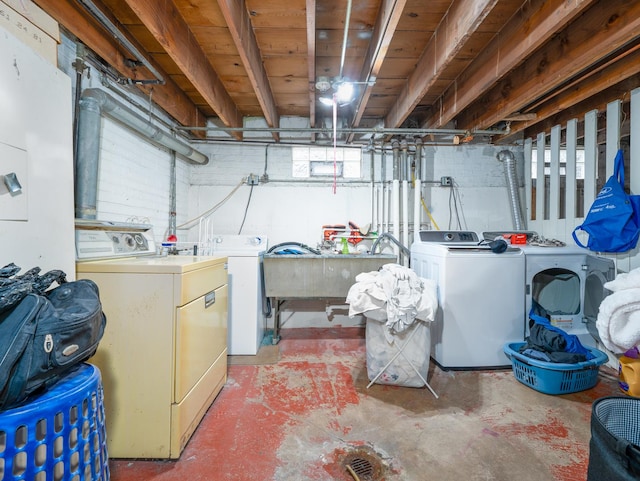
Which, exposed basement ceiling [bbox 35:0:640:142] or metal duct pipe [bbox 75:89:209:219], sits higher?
exposed basement ceiling [bbox 35:0:640:142]

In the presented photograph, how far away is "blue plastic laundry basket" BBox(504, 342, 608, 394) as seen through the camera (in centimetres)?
201

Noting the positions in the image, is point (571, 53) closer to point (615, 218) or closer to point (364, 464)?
point (615, 218)

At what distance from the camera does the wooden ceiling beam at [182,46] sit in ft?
4.89

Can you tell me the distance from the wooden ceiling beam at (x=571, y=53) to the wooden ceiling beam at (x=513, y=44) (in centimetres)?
11

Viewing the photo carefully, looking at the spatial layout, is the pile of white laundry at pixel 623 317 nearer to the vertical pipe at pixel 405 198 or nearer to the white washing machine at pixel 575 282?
the white washing machine at pixel 575 282

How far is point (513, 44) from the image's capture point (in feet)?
5.90

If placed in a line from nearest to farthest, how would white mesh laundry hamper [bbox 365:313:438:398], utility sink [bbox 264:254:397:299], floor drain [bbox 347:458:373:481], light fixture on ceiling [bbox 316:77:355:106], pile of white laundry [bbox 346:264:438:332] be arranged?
1. floor drain [bbox 347:458:373:481]
2. pile of white laundry [bbox 346:264:438:332]
3. white mesh laundry hamper [bbox 365:313:438:398]
4. light fixture on ceiling [bbox 316:77:355:106]
5. utility sink [bbox 264:254:397:299]

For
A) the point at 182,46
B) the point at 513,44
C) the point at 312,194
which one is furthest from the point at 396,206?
the point at 182,46

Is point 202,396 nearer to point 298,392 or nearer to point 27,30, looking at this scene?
point 298,392

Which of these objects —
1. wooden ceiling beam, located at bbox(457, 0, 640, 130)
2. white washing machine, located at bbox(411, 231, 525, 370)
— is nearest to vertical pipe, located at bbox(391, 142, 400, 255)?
white washing machine, located at bbox(411, 231, 525, 370)

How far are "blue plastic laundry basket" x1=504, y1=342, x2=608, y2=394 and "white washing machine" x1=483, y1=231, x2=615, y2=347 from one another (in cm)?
39

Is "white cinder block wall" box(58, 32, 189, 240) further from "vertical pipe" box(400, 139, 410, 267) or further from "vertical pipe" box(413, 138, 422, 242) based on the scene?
"vertical pipe" box(413, 138, 422, 242)

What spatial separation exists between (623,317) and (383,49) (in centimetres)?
219

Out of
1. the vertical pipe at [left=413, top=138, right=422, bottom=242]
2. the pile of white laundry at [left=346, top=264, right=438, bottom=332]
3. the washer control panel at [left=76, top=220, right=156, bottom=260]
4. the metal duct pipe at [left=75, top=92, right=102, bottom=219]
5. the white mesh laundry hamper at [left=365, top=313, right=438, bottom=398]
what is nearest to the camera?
the washer control panel at [left=76, top=220, right=156, bottom=260]
